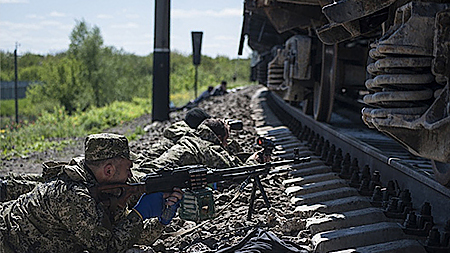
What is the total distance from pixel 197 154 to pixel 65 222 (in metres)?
1.63

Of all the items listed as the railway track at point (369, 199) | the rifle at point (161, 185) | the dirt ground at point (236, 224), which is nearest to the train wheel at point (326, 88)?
the railway track at point (369, 199)

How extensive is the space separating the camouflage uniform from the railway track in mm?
1367

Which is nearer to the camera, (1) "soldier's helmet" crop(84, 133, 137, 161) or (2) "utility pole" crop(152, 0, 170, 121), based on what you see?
(1) "soldier's helmet" crop(84, 133, 137, 161)


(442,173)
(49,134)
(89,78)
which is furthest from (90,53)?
(442,173)

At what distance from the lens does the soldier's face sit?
376 centimetres

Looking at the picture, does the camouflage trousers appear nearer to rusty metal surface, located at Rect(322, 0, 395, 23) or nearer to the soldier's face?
the soldier's face

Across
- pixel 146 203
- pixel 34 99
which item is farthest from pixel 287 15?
pixel 34 99

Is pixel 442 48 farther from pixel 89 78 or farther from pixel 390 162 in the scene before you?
pixel 89 78

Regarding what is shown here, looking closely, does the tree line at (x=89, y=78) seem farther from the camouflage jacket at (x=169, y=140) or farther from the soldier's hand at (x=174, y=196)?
the soldier's hand at (x=174, y=196)

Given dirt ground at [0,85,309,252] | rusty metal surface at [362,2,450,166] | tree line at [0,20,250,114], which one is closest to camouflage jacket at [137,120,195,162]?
dirt ground at [0,85,309,252]

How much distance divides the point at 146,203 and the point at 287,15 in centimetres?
593

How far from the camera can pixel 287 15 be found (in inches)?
361

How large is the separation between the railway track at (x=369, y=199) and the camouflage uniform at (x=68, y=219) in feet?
4.48

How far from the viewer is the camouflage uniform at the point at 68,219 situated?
3.57 meters
